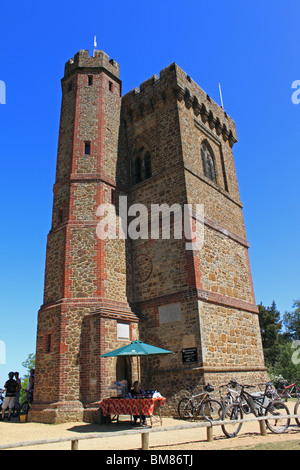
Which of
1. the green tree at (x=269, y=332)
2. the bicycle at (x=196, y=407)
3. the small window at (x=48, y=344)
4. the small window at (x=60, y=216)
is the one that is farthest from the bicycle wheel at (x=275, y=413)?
the green tree at (x=269, y=332)

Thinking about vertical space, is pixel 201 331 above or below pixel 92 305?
below

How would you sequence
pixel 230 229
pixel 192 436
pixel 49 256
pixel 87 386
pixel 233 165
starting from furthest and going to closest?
pixel 233 165 < pixel 230 229 < pixel 49 256 < pixel 87 386 < pixel 192 436

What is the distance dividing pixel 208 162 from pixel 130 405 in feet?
42.6

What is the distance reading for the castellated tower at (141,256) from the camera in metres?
12.9

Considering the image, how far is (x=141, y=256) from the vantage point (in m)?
16.2

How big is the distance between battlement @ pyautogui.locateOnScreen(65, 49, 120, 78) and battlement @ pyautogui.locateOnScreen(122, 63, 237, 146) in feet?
5.48

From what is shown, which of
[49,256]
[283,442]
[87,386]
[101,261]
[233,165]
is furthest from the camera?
[233,165]

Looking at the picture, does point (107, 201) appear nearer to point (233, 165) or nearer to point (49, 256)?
point (49, 256)

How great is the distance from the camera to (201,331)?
42.7 feet

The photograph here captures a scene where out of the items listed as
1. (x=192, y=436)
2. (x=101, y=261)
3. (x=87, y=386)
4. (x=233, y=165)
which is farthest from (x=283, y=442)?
(x=233, y=165)

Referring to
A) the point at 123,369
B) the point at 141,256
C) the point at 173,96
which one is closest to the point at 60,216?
the point at 141,256

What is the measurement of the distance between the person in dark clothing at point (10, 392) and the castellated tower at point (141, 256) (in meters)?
0.81

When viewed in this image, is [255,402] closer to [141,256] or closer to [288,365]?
[141,256]

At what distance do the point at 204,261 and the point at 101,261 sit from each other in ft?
14.0
